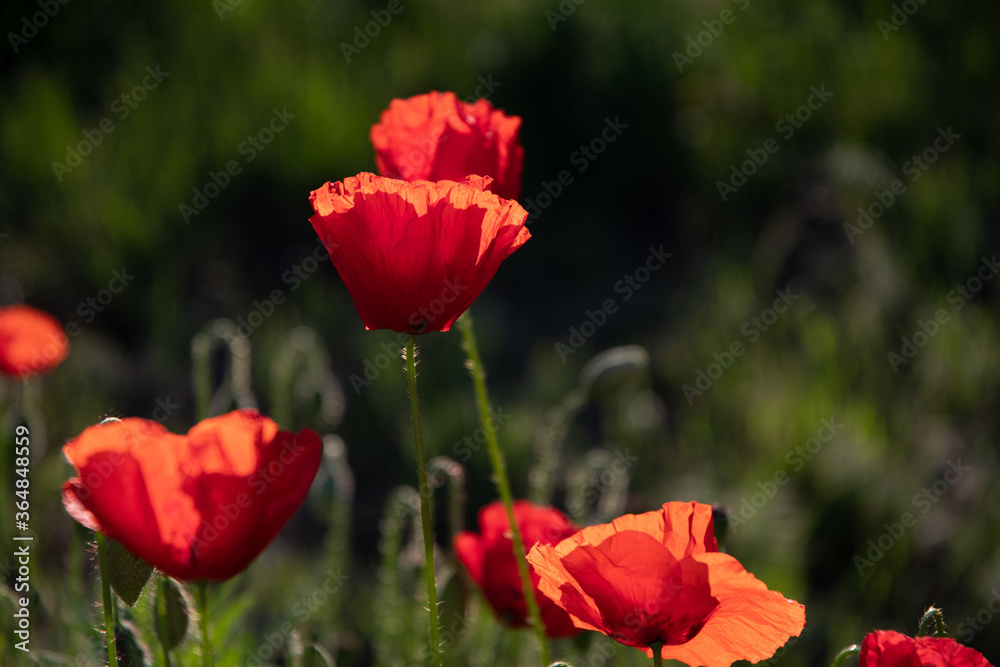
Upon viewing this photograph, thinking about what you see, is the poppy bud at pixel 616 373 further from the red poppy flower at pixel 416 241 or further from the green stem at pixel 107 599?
the green stem at pixel 107 599

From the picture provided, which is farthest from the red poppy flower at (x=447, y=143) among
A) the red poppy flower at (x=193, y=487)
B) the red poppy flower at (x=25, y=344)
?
the red poppy flower at (x=25, y=344)

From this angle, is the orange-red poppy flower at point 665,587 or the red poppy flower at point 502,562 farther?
the red poppy flower at point 502,562

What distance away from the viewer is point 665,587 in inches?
25.8

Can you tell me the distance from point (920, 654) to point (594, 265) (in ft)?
9.40

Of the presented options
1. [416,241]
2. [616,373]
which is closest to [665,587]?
[416,241]

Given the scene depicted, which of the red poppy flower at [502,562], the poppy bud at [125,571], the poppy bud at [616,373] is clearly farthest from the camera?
the poppy bud at [616,373]

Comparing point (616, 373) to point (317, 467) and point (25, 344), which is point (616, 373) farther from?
point (25, 344)

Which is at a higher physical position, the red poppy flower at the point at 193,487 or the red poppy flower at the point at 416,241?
the red poppy flower at the point at 416,241

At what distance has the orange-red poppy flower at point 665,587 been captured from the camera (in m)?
0.66

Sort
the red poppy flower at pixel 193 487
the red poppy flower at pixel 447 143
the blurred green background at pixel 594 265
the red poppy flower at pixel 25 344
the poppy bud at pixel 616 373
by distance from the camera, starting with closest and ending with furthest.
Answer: the red poppy flower at pixel 193 487 → the red poppy flower at pixel 447 143 → the poppy bud at pixel 616 373 → the red poppy flower at pixel 25 344 → the blurred green background at pixel 594 265

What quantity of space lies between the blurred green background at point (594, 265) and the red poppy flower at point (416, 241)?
51 cm

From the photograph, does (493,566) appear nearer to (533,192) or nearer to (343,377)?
(343,377)

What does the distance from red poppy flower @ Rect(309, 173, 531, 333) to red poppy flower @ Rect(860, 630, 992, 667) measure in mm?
392

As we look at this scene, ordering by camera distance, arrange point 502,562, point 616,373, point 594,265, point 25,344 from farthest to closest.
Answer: point 594,265 < point 25,344 < point 616,373 < point 502,562
